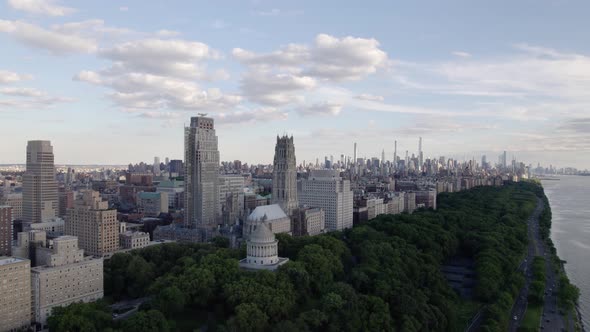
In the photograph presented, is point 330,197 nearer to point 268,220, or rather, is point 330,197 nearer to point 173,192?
point 268,220

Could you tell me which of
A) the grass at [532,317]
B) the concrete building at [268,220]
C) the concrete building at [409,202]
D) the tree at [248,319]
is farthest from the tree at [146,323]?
the concrete building at [409,202]

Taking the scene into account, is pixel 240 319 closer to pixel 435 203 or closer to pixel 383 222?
pixel 383 222

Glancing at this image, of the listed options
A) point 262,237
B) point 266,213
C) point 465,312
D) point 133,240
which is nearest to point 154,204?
point 133,240

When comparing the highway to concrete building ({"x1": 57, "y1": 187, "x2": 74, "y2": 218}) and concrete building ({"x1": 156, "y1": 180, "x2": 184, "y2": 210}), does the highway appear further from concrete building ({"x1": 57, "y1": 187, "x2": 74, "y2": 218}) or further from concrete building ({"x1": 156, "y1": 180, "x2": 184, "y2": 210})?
concrete building ({"x1": 57, "y1": 187, "x2": 74, "y2": 218})

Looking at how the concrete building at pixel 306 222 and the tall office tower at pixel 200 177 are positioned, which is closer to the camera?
the concrete building at pixel 306 222

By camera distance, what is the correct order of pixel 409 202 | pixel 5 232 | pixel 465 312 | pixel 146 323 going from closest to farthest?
1. pixel 146 323
2. pixel 465 312
3. pixel 5 232
4. pixel 409 202

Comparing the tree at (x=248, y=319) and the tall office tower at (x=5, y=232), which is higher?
the tall office tower at (x=5, y=232)

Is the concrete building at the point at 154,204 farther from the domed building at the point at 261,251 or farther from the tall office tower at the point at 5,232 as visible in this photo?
the domed building at the point at 261,251
